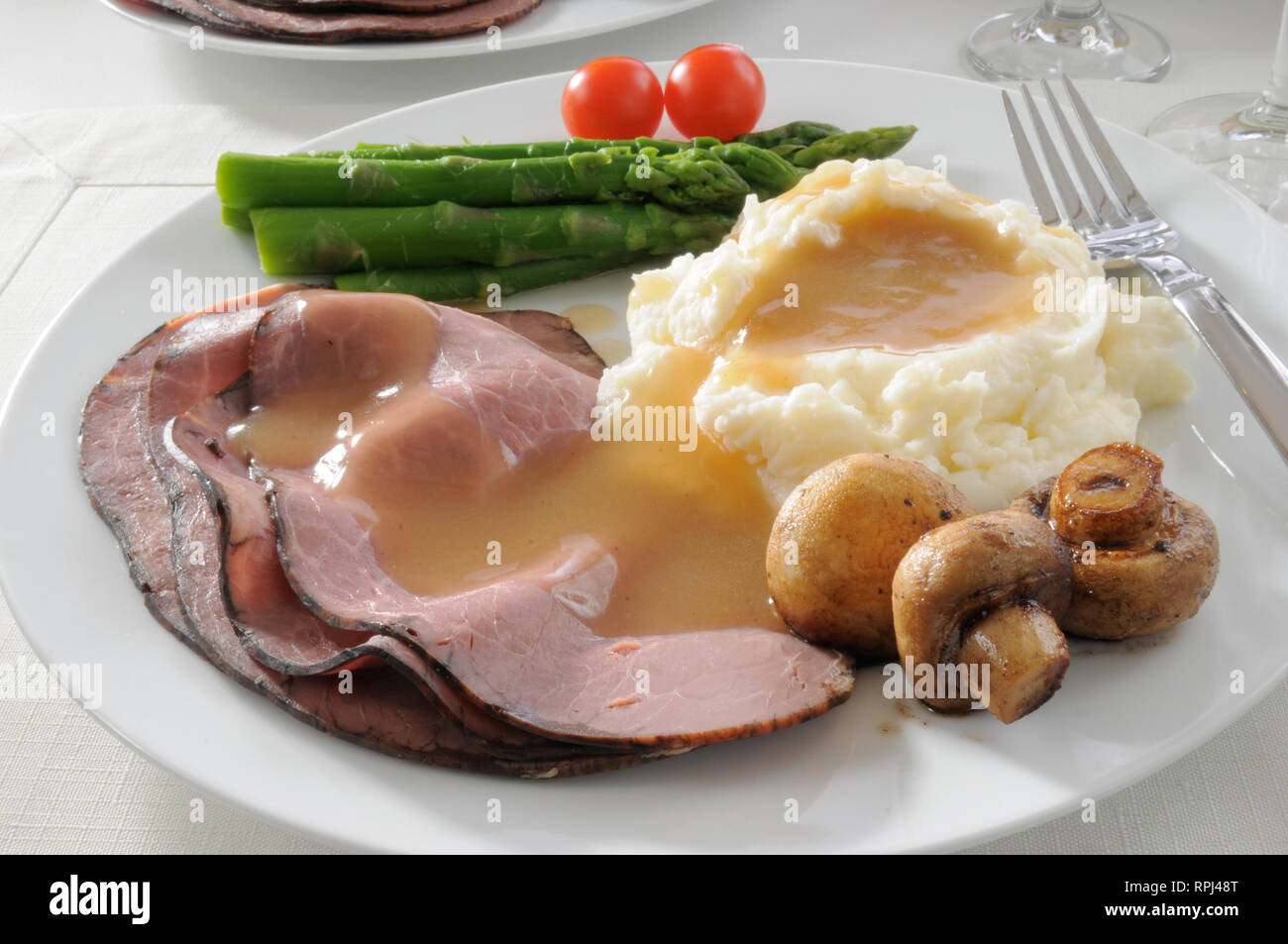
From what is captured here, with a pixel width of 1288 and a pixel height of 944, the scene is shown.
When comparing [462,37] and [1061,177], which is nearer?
[1061,177]

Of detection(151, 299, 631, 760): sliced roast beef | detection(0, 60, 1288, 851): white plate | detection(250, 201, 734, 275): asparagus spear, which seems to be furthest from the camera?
detection(250, 201, 734, 275): asparagus spear

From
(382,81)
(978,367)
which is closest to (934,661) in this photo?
(978,367)

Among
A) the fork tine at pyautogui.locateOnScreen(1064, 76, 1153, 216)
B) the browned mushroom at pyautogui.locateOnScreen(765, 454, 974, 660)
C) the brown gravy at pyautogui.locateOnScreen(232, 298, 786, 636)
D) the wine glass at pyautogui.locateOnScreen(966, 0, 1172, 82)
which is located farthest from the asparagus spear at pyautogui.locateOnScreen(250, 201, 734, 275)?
the wine glass at pyautogui.locateOnScreen(966, 0, 1172, 82)

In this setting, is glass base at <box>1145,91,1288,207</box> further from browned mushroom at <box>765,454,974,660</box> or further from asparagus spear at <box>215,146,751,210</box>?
browned mushroom at <box>765,454,974,660</box>

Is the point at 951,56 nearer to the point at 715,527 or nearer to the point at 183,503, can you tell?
the point at 715,527

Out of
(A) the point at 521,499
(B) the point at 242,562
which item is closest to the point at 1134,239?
(A) the point at 521,499

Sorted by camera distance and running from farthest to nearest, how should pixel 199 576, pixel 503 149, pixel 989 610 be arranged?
pixel 503 149 < pixel 199 576 < pixel 989 610

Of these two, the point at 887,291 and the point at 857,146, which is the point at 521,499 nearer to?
the point at 887,291
